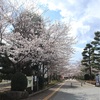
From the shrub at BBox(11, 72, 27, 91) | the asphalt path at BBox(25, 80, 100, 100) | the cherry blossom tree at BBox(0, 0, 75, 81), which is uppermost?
the cherry blossom tree at BBox(0, 0, 75, 81)

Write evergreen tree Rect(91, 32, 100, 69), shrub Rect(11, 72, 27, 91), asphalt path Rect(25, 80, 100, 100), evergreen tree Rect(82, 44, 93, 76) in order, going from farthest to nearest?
evergreen tree Rect(82, 44, 93, 76) < evergreen tree Rect(91, 32, 100, 69) < asphalt path Rect(25, 80, 100, 100) < shrub Rect(11, 72, 27, 91)

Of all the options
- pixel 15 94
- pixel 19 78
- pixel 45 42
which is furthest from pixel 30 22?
pixel 15 94

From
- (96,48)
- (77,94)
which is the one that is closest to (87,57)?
(96,48)

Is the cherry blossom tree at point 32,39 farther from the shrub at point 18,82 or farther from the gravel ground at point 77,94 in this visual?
the gravel ground at point 77,94

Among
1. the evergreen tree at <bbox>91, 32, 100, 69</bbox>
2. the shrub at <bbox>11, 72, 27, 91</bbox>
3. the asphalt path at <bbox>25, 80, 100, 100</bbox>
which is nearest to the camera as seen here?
the shrub at <bbox>11, 72, 27, 91</bbox>

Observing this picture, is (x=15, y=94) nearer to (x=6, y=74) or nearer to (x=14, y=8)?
(x=14, y=8)

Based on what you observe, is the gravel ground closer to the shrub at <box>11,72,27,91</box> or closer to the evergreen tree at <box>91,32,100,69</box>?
the shrub at <box>11,72,27,91</box>

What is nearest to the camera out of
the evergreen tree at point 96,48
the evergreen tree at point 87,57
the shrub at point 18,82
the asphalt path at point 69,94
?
the shrub at point 18,82

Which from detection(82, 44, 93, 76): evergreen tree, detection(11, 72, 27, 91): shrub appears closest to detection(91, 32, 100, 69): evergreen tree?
detection(82, 44, 93, 76): evergreen tree

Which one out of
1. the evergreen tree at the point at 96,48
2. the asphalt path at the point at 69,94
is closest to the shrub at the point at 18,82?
the asphalt path at the point at 69,94

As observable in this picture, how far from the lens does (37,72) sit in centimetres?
3083

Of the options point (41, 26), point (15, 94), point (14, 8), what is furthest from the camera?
point (41, 26)

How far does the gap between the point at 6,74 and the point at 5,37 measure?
8.34 m

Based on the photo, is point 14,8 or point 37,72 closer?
point 14,8
